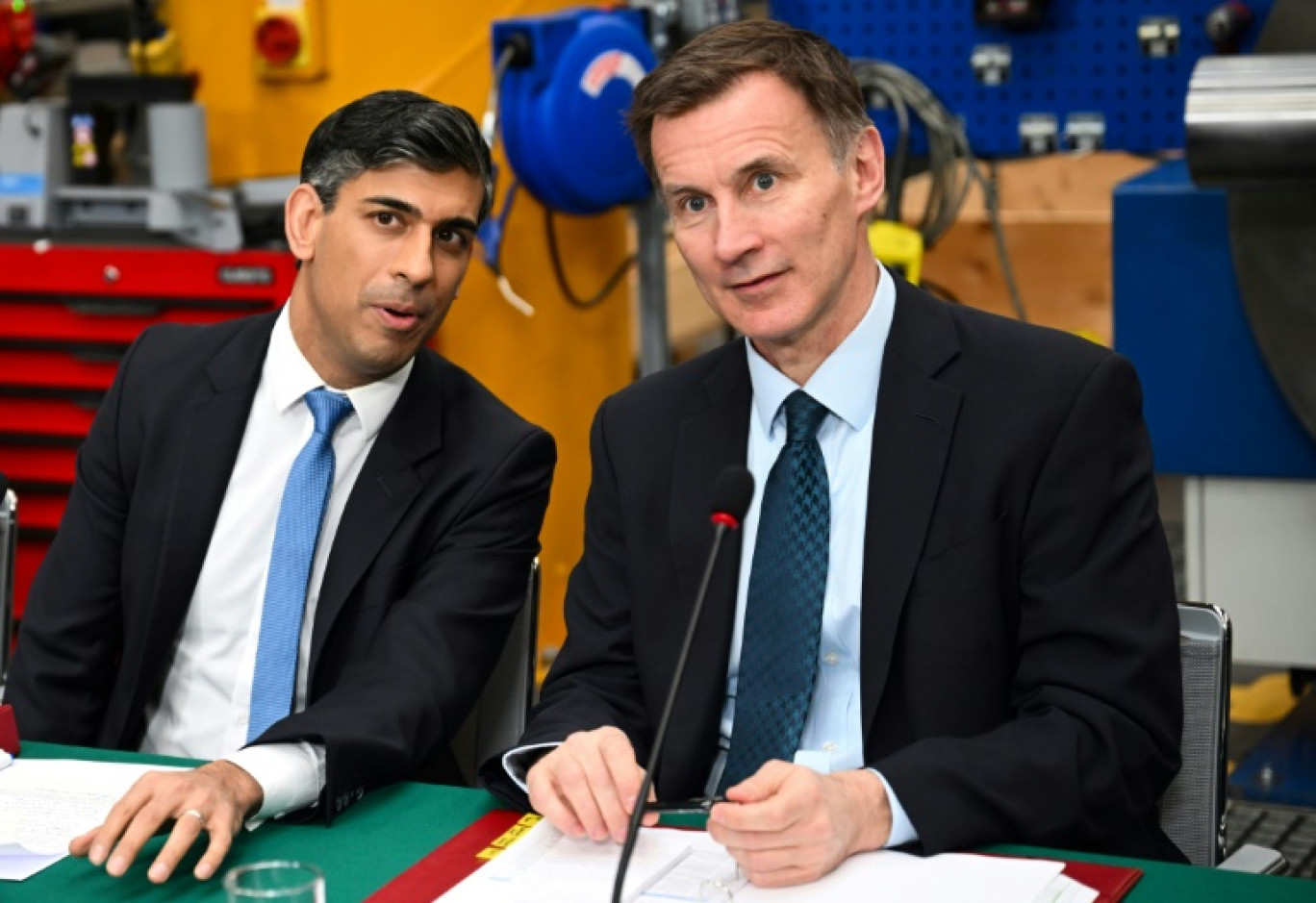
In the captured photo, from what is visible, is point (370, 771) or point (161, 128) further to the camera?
point (161, 128)

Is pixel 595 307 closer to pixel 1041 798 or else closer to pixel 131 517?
pixel 131 517

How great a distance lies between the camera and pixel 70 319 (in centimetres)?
354

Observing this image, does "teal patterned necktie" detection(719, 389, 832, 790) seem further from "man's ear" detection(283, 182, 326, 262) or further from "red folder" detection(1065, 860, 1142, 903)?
"man's ear" detection(283, 182, 326, 262)

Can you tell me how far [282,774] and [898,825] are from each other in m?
0.53

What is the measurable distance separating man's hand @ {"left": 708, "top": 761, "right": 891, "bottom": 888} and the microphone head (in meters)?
0.19

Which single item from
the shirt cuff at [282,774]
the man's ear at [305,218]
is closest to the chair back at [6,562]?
the man's ear at [305,218]

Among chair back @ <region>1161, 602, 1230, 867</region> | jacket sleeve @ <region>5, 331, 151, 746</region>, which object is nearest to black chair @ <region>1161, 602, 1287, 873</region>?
chair back @ <region>1161, 602, 1230, 867</region>

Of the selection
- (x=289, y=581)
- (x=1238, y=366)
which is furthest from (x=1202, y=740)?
(x=1238, y=366)

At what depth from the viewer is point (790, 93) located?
1712 mm

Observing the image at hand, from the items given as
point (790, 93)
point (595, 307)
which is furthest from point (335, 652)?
point (595, 307)

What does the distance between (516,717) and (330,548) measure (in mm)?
277

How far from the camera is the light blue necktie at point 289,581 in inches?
77.1

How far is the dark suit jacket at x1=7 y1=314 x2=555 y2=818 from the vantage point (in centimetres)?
194

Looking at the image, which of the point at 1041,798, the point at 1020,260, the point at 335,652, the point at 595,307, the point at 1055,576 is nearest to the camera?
the point at 1041,798
